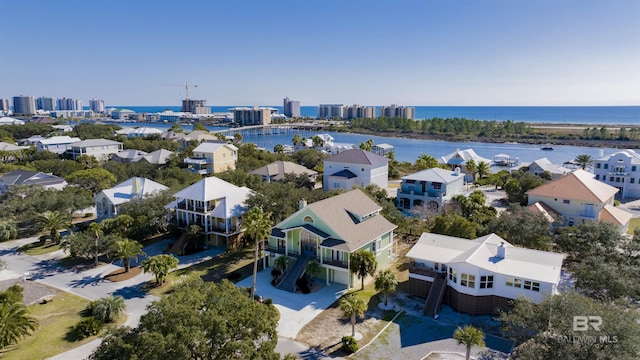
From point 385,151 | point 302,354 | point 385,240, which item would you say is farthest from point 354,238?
point 385,151

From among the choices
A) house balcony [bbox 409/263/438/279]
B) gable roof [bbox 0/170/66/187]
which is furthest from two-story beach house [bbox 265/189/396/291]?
gable roof [bbox 0/170/66/187]

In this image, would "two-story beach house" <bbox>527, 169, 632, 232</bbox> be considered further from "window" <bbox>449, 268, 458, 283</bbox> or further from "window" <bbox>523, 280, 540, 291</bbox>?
"window" <bbox>449, 268, 458, 283</bbox>

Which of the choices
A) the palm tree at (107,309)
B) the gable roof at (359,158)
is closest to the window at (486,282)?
the palm tree at (107,309)

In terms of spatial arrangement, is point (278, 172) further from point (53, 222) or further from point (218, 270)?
point (53, 222)

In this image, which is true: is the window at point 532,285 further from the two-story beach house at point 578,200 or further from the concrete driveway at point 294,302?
the two-story beach house at point 578,200

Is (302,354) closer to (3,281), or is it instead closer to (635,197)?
(3,281)
